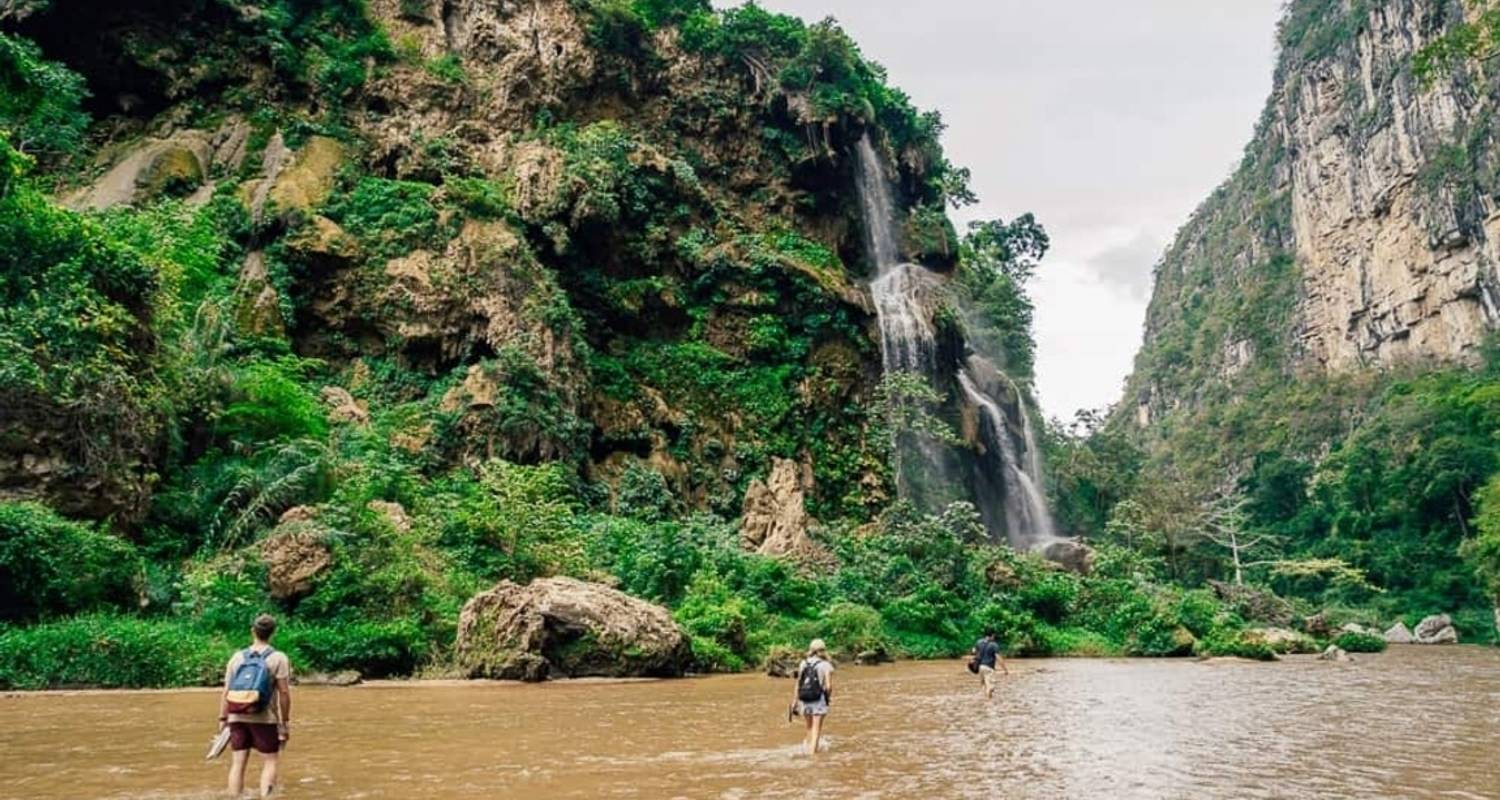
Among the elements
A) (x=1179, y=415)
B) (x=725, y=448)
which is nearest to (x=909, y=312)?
(x=725, y=448)

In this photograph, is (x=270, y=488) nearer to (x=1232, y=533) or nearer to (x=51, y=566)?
(x=51, y=566)

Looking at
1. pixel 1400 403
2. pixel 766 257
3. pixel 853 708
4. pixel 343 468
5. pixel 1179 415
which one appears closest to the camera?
pixel 853 708

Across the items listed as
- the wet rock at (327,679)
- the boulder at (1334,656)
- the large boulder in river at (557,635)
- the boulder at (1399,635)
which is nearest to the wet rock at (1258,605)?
the boulder at (1399,635)

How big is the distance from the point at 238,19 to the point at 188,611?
2461 centimetres

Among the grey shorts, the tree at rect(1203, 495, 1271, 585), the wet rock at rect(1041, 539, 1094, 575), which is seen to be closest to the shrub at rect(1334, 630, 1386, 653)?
the wet rock at rect(1041, 539, 1094, 575)

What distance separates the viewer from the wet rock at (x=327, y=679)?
45.9 ft

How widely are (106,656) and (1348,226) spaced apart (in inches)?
3677

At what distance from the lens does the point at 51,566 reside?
1327 centimetres

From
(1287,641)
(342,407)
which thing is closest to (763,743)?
(342,407)

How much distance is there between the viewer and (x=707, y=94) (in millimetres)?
38719

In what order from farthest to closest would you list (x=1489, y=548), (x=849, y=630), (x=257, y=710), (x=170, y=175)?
(x=1489, y=548) → (x=170, y=175) → (x=849, y=630) → (x=257, y=710)

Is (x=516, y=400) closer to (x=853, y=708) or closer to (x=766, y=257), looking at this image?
(x=766, y=257)

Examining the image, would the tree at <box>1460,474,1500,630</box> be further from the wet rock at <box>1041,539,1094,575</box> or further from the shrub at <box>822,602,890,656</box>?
the shrub at <box>822,602,890,656</box>

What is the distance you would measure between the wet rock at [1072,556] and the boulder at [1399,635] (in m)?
17.4
